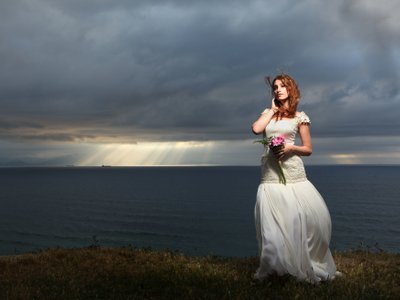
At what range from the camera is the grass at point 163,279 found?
9.05m

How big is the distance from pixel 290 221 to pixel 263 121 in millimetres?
2140

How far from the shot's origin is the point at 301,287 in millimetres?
9086

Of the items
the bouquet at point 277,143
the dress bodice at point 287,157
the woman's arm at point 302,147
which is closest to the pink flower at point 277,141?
the bouquet at point 277,143

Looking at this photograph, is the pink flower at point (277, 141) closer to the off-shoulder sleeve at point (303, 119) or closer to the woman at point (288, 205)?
the woman at point (288, 205)

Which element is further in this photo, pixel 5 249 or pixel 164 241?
pixel 164 241

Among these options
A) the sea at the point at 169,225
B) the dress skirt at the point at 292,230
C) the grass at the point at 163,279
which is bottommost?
the sea at the point at 169,225

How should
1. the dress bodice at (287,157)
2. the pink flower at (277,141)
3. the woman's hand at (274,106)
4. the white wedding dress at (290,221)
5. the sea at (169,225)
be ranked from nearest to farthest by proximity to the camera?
the pink flower at (277,141)
the white wedding dress at (290,221)
the dress bodice at (287,157)
the woman's hand at (274,106)
the sea at (169,225)

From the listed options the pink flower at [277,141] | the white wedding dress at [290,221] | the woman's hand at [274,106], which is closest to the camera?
the pink flower at [277,141]

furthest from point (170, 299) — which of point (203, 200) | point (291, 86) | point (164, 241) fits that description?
point (203, 200)

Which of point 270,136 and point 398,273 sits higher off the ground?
point 270,136

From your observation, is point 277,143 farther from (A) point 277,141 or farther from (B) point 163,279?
(B) point 163,279

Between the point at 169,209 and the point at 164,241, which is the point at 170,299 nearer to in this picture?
the point at 164,241

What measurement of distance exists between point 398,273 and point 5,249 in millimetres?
58416

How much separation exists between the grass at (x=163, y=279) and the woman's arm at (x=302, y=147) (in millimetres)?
2599
